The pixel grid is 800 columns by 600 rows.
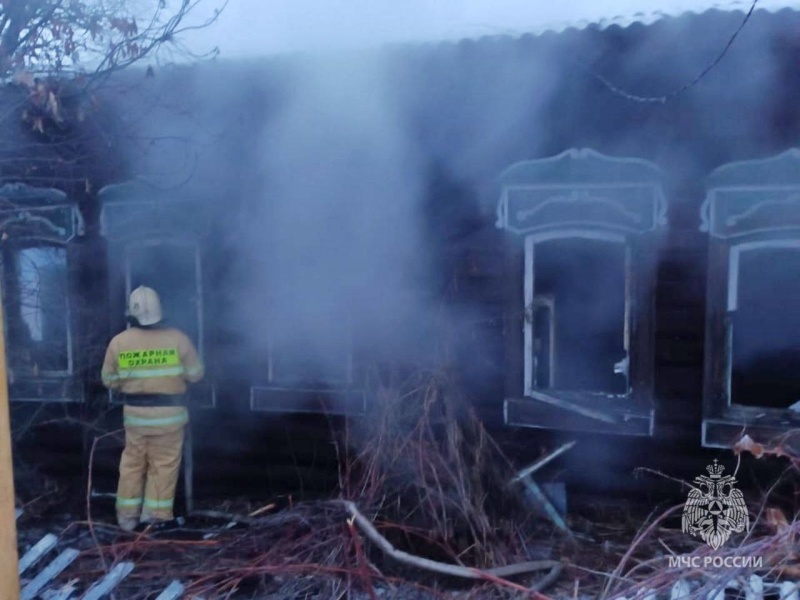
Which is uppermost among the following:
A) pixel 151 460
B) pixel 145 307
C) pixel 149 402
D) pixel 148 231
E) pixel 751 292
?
pixel 148 231

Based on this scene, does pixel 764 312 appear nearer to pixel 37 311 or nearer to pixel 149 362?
pixel 149 362

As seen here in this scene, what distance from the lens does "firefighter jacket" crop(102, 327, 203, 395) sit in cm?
513

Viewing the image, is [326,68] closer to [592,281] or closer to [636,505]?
[592,281]

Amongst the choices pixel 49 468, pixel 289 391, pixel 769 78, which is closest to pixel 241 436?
pixel 289 391

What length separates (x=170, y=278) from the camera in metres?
5.98

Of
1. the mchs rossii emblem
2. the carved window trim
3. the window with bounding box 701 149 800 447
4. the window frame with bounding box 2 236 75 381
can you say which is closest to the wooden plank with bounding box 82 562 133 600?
the window frame with bounding box 2 236 75 381

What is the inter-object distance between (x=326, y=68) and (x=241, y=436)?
2652 mm

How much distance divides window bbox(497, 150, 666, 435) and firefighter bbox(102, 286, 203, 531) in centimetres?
217

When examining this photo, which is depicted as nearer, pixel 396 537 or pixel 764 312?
pixel 396 537

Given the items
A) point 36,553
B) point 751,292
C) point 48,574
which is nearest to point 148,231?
point 36,553

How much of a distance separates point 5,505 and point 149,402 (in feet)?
7.90

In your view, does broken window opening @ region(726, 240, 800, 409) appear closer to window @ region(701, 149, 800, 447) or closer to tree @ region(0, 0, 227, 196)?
window @ region(701, 149, 800, 447)

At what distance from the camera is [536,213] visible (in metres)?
4.92

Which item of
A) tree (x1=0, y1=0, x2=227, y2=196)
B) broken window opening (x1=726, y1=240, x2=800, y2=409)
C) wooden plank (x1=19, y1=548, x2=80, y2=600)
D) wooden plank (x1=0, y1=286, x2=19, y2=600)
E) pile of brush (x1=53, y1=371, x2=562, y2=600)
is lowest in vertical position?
wooden plank (x1=19, y1=548, x2=80, y2=600)
